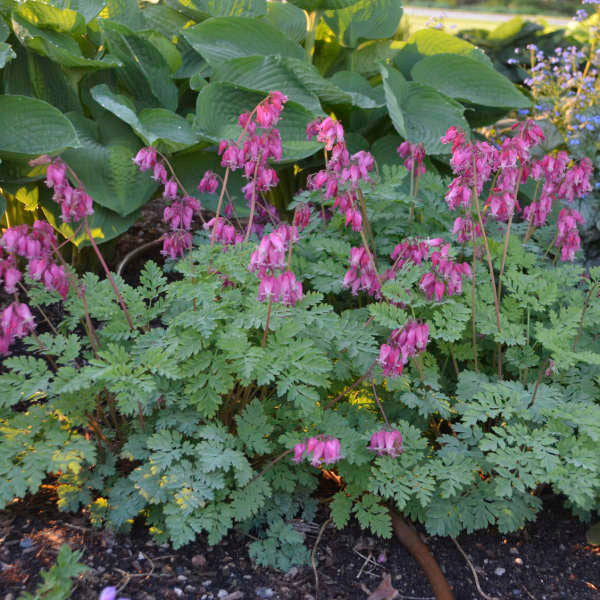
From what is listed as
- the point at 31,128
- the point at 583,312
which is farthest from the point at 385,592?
the point at 31,128

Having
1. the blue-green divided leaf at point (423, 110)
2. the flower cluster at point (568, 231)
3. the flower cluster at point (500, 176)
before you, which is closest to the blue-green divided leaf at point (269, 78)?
the blue-green divided leaf at point (423, 110)

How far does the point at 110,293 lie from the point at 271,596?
1075mm

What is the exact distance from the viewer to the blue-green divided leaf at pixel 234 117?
302 centimetres

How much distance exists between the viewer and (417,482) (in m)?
1.88

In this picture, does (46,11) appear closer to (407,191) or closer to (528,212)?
(407,191)

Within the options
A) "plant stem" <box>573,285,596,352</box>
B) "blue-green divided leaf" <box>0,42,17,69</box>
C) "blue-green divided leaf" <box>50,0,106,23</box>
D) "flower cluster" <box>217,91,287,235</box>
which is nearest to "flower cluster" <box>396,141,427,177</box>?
"flower cluster" <box>217,91,287,235</box>

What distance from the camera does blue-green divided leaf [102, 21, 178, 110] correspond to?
3113 mm

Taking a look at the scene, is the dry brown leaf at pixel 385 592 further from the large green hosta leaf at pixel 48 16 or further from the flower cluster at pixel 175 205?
the large green hosta leaf at pixel 48 16

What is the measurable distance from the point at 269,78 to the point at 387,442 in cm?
211

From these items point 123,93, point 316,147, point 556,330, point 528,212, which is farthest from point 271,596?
point 123,93

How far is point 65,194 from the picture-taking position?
1.81 meters

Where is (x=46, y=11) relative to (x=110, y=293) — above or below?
above

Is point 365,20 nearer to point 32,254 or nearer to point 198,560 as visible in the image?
point 32,254

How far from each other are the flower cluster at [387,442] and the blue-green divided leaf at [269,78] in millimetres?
1889
